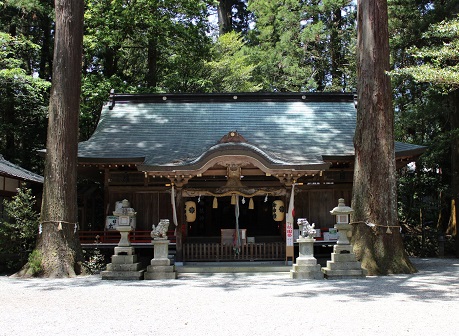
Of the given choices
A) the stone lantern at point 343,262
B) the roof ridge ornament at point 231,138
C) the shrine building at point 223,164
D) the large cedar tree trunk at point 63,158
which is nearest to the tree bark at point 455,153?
the shrine building at point 223,164

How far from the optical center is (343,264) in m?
10.3

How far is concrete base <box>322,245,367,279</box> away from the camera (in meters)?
10.2

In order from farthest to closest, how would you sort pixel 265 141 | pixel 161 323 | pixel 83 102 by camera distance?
pixel 83 102 < pixel 265 141 < pixel 161 323

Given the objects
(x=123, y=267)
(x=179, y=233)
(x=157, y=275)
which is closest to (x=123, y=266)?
(x=123, y=267)

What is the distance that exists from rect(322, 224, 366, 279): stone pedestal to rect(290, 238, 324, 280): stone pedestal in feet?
0.74

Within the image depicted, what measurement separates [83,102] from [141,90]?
2673 millimetres

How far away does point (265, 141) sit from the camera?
14906mm

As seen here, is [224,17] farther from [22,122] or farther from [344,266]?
[344,266]

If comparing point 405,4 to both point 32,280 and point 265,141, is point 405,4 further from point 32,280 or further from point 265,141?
point 32,280

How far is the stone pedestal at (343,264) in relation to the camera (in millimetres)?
10234

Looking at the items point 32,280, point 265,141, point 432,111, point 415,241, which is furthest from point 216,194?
point 432,111

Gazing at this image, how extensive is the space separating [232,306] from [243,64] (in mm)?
19238

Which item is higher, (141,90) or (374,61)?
(141,90)

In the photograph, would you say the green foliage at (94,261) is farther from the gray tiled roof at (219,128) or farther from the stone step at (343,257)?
the stone step at (343,257)
